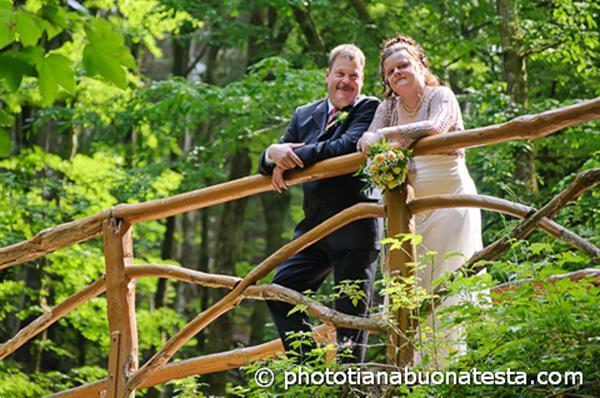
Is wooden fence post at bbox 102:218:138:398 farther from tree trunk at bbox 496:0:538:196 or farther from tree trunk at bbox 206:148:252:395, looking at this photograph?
tree trunk at bbox 206:148:252:395

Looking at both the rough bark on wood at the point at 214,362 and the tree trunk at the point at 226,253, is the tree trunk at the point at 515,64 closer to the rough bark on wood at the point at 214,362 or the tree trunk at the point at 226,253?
the rough bark on wood at the point at 214,362

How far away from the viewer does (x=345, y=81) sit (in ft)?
12.6

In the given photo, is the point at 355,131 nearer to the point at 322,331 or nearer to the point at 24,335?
the point at 322,331

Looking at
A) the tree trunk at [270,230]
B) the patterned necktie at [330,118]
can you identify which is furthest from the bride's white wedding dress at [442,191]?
the tree trunk at [270,230]

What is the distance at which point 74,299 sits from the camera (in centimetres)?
464

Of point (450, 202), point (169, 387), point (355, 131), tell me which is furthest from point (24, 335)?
point (169, 387)

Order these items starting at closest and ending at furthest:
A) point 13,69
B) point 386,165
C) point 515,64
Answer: point 13,69 → point 386,165 → point 515,64

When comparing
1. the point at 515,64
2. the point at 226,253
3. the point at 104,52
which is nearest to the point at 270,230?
the point at 226,253

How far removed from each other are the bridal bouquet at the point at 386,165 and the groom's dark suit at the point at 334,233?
350 millimetres

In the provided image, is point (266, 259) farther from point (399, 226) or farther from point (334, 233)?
point (399, 226)

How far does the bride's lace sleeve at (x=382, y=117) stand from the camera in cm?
373

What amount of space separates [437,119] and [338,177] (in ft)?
1.74

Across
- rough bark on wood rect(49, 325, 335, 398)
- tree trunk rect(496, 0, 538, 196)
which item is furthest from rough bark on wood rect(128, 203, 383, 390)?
tree trunk rect(496, 0, 538, 196)

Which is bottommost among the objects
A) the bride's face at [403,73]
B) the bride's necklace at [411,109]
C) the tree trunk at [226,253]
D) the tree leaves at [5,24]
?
the tree leaves at [5,24]
